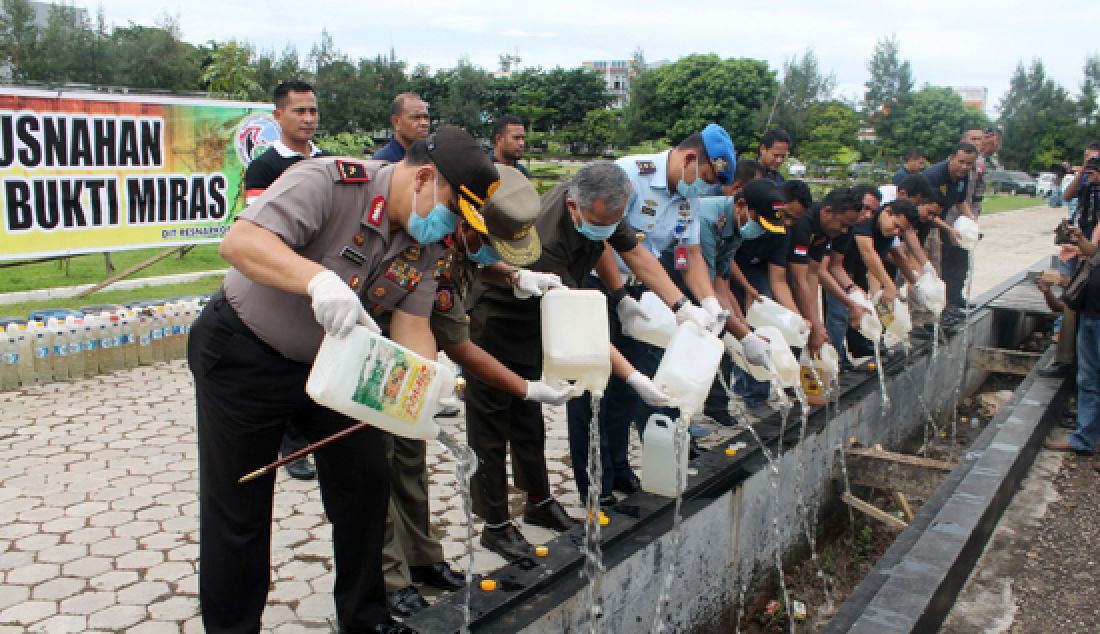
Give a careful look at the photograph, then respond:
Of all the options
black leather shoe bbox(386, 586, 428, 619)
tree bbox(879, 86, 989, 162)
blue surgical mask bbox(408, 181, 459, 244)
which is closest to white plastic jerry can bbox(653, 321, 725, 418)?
black leather shoe bbox(386, 586, 428, 619)

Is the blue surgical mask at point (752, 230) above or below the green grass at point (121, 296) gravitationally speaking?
above

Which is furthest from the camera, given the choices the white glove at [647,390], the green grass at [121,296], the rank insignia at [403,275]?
the green grass at [121,296]

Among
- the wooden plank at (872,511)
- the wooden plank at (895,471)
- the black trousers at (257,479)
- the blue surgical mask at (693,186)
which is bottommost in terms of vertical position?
the wooden plank at (872,511)

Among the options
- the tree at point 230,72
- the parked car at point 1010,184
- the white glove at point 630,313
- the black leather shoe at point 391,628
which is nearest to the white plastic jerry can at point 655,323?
the white glove at point 630,313

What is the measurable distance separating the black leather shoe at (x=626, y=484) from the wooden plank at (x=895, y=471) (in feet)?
5.95

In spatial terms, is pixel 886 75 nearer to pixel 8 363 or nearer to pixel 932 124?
pixel 932 124

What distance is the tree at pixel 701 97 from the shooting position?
154ft

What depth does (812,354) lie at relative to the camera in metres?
5.05

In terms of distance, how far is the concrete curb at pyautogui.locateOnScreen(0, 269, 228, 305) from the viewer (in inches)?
282

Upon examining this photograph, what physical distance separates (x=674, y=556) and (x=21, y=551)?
2807 millimetres

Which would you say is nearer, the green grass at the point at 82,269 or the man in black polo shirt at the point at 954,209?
the man in black polo shirt at the point at 954,209

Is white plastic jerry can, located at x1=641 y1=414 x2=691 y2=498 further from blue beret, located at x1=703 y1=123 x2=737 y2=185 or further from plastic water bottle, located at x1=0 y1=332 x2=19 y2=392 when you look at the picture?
plastic water bottle, located at x1=0 y1=332 x2=19 y2=392

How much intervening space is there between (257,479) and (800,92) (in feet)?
186

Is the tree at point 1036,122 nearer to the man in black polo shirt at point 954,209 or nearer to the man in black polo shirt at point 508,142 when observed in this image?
the man in black polo shirt at point 954,209
